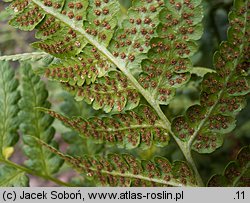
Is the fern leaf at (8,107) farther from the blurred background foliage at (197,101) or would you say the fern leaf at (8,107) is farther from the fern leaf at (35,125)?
the blurred background foliage at (197,101)

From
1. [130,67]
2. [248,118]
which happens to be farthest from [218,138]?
[248,118]

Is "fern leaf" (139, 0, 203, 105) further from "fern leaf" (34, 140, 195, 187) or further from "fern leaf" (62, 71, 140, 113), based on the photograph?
"fern leaf" (34, 140, 195, 187)

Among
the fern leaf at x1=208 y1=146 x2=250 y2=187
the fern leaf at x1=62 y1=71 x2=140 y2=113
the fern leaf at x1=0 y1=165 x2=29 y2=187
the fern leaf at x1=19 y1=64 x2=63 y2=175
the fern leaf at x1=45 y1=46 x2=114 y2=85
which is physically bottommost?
the fern leaf at x1=0 y1=165 x2=29 y2=187

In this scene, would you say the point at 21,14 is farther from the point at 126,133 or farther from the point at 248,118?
the point at 248,118

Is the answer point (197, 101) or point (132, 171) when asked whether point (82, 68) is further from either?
point (197, 101)

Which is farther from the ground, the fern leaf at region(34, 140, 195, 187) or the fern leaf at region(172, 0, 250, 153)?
the fern leaf at region(172, 0, 250, 153)

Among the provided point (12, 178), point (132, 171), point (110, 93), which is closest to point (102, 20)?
point (110, 93)

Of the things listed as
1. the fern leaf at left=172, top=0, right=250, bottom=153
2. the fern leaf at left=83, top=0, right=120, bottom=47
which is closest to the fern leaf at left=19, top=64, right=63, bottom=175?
the fern leaf at left=83, top=0, right=120, bottom=47
